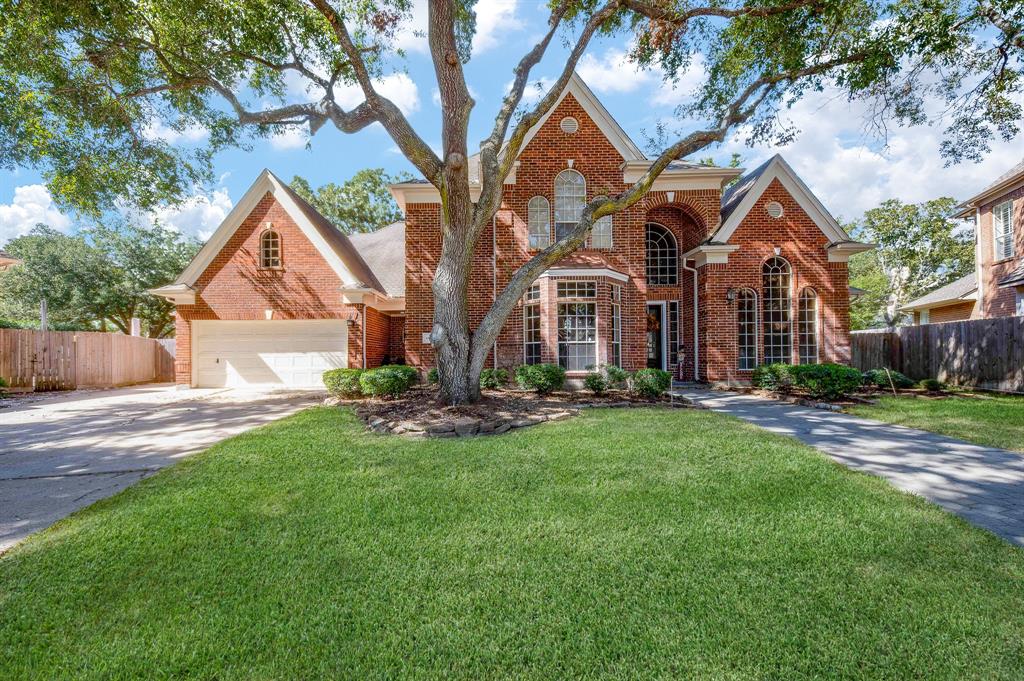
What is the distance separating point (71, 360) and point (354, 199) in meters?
18.3

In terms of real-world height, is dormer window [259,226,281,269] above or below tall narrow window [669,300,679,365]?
above

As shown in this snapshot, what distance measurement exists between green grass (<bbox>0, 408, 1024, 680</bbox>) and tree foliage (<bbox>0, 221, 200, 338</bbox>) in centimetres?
2410

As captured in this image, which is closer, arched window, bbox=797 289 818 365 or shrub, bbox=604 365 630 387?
shrub, bbox=604 365 630 387

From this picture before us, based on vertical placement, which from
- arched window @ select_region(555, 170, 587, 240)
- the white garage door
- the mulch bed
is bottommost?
the mulch bed

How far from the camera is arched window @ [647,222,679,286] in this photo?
14.0m

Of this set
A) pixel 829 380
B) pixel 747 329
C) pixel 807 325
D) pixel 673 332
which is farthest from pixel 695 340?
pixel 829 380

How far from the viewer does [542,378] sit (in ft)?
32.4

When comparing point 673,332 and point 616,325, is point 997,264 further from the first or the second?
point 616,325

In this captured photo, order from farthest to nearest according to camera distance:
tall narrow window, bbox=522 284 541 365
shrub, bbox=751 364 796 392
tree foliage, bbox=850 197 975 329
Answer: tree foliage, bbox=850 197 975 329
tall narrow window, bbox=522 284 541 365
shrub, bbox=751 364 796 392

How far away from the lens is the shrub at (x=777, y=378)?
11.0 metres

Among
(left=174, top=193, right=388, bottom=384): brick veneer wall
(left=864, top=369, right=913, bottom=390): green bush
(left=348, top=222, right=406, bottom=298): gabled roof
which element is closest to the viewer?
(left=864, top=369, right=913, bottom=390): green bush

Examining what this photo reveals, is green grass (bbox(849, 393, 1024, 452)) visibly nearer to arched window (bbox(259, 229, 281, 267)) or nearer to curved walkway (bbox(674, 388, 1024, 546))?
curved walkway (bbox(674, 388, 1024, 546))

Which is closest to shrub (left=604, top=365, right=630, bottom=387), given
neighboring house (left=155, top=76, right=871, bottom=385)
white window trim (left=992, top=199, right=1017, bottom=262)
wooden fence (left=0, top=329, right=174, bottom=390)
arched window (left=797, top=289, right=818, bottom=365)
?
neighboring house (left=155, top=76, right=871, bottom=385)

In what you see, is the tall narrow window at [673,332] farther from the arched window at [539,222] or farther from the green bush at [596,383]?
the arched window at [539,222]
